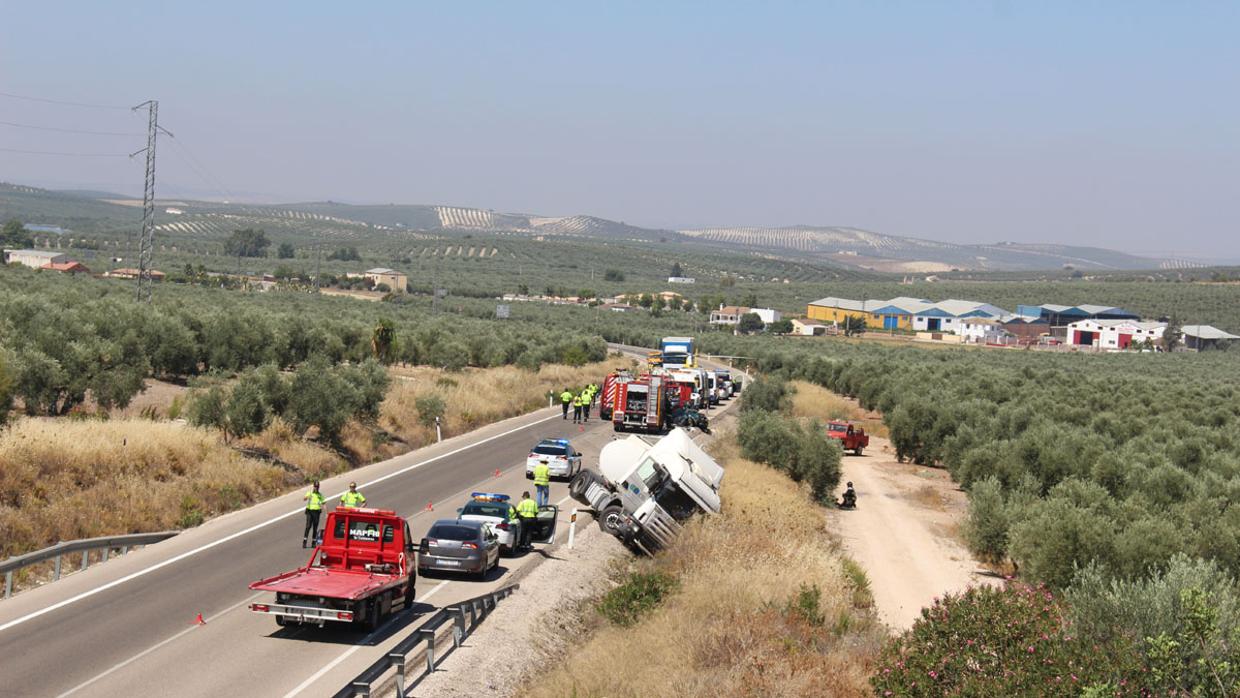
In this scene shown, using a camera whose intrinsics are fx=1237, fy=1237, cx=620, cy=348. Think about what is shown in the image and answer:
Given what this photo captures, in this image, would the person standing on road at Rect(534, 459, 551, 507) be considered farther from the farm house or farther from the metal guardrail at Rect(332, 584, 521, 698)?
the farm house

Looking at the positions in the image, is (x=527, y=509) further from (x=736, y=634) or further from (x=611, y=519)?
(x=736, y=634)

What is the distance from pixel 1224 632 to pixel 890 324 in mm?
153952

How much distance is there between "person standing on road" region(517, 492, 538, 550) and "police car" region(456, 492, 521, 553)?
18cm

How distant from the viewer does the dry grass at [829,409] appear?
66.7m

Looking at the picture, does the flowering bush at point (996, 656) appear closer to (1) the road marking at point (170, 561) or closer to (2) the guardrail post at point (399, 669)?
(2) the guardrail post at point (399, 669)

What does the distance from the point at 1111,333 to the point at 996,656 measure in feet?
464

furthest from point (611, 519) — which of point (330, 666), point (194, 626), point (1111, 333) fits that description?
point (1111, 333)

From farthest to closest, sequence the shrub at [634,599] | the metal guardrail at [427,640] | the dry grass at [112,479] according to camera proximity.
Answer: the dry grass at [112,479], the shrub at [634,599], the metal guardrail at [427,640]

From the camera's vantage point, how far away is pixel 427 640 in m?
16.3

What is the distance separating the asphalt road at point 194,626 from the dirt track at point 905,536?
7.42 m

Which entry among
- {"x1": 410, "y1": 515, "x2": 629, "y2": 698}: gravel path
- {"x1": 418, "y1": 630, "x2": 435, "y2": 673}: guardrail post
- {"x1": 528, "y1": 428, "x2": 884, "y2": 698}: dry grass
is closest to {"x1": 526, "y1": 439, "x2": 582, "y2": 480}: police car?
{"x1": 410, "y1": 515, "x2": 629, "y2": 698}: gravel path

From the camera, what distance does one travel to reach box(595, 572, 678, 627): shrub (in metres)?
19.8

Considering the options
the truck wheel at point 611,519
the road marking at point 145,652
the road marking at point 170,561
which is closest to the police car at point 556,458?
the road marking at point 170,561

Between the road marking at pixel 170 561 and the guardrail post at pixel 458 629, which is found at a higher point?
the guardrail post at pixel 458 629
